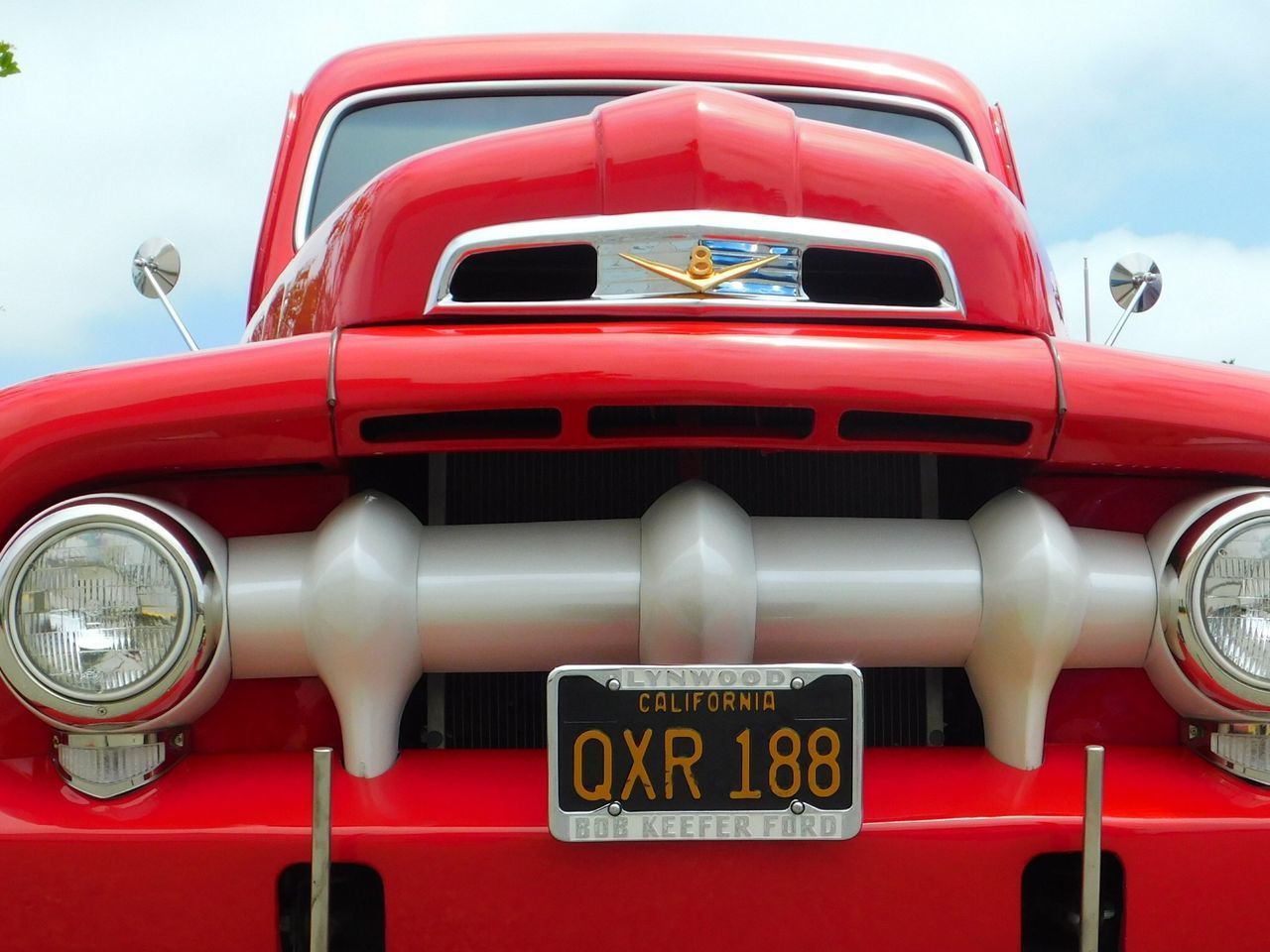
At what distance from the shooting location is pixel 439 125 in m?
2.95

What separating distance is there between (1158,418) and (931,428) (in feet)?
0.89

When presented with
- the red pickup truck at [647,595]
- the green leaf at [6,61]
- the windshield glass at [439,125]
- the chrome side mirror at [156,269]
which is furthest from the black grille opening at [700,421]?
the green leaf at [6,61]

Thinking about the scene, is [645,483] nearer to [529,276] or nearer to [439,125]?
[529,276]

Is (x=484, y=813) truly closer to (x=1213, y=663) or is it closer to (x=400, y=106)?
(x=1213, y=663)

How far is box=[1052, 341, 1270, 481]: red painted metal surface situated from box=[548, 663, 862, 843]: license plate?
436mm

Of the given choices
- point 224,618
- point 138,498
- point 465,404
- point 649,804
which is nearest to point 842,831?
point 649,804

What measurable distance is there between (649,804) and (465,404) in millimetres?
505

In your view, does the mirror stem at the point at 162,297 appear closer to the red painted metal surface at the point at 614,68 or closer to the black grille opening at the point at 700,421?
the red painted metal surface at the point at 614,68

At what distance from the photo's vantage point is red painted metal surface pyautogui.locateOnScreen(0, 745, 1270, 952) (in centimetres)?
138

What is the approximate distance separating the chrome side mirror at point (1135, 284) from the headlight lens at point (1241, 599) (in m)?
1.70

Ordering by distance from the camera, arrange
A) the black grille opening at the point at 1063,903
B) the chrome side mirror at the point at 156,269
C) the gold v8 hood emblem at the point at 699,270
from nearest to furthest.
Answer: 1. the black grille opening at the point at 1063,903
2. the gold v8 hood emblem at the point at 699,270
3. the chrome side mirror at the point at 156,269

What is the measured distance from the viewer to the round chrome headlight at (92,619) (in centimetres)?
142

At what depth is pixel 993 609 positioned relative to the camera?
59.7 inches

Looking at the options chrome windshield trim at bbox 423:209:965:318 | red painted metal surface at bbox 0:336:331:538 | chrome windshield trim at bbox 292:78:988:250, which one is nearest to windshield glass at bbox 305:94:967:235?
chrome windshield trim at bbox 292:78:988:250
